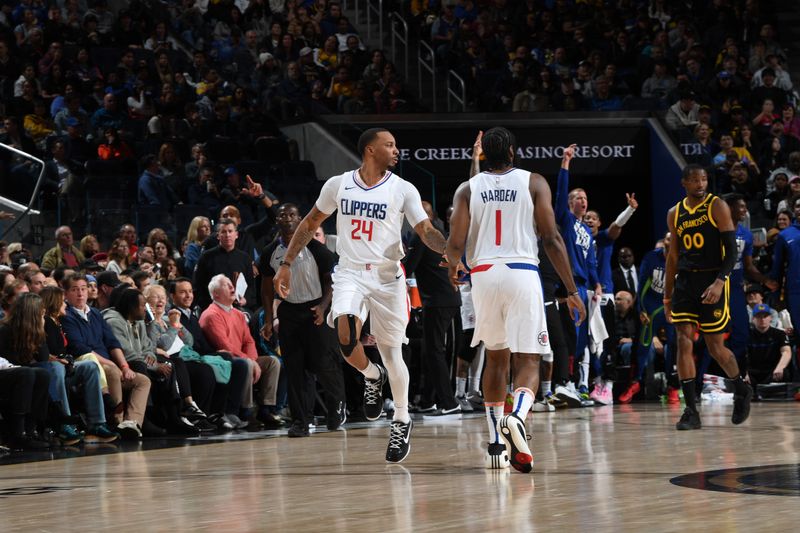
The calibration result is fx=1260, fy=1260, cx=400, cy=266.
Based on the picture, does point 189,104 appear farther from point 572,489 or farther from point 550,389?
point 572,489

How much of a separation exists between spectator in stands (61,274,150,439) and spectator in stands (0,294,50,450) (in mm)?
544

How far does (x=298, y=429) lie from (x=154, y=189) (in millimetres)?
6272

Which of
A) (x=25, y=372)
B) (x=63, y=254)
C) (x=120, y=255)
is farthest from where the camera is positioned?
(x=63, y=254)

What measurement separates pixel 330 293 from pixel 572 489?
13.6ft

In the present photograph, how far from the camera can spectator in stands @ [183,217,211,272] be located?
1257 centimetres

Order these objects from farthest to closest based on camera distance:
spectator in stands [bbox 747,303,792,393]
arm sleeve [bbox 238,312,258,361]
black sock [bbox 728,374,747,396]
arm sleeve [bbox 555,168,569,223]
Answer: spectator in stands [bbox 747,303,792,393], arm sleeve [bbox 238,312,258,361], arm sleeve [bbox 555,168,569,223], black sock [bbox 728,374,747,396]

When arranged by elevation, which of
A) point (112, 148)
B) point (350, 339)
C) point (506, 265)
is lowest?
point (350, 339)

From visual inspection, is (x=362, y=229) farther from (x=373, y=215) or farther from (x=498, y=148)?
(x=498, y=148)

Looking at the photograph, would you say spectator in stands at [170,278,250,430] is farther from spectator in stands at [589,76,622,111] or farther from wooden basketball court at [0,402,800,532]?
spectator in stands at [589,76,622,111]

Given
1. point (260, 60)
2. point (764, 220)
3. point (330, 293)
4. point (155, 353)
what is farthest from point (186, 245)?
point (764, 220)

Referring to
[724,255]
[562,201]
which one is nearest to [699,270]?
[724,255]

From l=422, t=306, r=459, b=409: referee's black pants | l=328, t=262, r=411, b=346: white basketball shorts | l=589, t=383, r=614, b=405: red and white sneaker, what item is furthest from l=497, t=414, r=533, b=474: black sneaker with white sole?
l=589, t=383, r=614, b=405: red and white sneaker

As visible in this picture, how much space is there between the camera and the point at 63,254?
12.6 m

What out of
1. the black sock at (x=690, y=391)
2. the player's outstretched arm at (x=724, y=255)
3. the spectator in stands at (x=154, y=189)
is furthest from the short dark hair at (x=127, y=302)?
the spectator in stands at (x=154, y=189)
